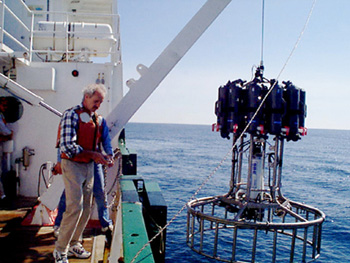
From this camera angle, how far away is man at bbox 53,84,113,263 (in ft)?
11.0

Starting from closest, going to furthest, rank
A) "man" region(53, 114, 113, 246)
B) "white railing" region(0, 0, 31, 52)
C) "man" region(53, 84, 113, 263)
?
"man" region(53, 84, 113, 263) → "man" region(53, 114, 113, 246) → "white railing" region(0, 0, 31, 52)

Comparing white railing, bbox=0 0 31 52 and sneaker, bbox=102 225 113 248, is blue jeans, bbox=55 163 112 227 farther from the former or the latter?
white railing, bbox=0 0 31 52

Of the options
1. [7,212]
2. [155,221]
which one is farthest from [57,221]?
[7,212]

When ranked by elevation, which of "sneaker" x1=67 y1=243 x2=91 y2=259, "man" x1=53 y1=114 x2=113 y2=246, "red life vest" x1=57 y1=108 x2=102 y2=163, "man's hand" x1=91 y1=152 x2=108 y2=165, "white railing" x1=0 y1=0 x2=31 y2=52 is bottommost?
"sneaker" x1=67 y1=243 x2=91 y2=259

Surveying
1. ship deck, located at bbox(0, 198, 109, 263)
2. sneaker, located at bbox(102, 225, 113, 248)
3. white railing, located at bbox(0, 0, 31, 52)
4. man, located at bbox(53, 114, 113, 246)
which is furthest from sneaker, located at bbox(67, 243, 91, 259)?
white railing, located at bbox(0, 0, 31, 52)

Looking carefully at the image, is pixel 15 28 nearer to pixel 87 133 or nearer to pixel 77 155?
pixel 87 133

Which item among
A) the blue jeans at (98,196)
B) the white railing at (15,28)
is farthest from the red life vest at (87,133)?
the white railing at (15,28)

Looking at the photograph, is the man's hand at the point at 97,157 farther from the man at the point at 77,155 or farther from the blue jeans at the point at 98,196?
the blue jeans at the point at 98,196

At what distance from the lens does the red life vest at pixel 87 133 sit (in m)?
3.45

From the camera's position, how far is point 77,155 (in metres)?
3.41

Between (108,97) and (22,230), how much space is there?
8.89 ft

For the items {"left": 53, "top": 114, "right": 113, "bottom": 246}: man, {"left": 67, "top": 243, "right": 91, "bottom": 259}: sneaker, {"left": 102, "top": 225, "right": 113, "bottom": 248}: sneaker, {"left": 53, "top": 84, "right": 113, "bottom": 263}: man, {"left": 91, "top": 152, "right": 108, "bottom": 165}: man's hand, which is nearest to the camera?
{"left": 53, "top": 84, "right": 113, "bottom": 263}: man

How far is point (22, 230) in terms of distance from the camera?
482 cm

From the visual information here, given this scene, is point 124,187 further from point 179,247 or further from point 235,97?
point 179,247
